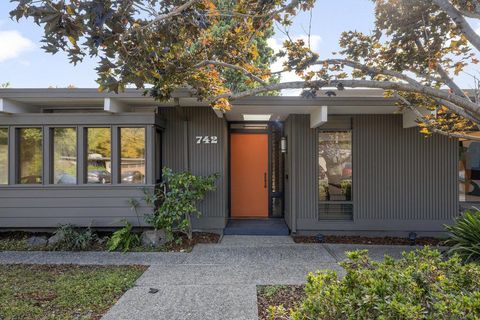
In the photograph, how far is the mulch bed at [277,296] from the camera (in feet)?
12.7

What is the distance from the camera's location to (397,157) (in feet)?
25.2

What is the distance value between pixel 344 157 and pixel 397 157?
3.84 feet

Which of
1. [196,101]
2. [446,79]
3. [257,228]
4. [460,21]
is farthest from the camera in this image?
[257,228]

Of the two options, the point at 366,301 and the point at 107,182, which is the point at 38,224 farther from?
the point at 366,301

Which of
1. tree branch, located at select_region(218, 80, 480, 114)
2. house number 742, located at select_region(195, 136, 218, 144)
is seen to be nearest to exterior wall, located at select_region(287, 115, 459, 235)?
house number 742, located at select_region(195, 136, 218, 144)

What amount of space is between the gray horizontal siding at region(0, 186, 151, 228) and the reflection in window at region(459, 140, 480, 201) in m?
7.01

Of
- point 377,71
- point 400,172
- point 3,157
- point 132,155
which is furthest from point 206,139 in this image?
point 377,71

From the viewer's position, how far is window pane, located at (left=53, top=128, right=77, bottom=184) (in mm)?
7148

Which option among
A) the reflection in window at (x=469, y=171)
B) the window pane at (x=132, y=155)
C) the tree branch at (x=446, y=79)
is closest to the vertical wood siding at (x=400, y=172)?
the reflection in window at (x=469, y=171)

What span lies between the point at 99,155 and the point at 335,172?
515 centimetres

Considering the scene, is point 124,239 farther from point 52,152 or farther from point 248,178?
point 248,178

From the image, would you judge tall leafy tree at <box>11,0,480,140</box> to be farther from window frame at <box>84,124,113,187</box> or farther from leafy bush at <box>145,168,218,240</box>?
window frame at <box>84,124,113,187</box>

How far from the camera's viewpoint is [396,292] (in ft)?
7.59

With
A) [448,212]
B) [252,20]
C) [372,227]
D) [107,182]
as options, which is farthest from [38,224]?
[448,212]
